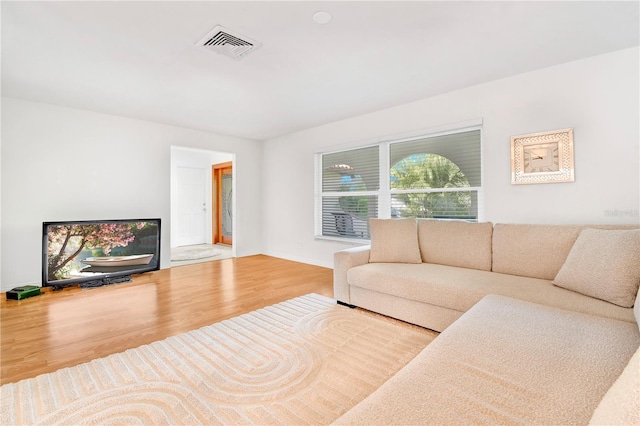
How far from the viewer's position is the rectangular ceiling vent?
2183 millimetres

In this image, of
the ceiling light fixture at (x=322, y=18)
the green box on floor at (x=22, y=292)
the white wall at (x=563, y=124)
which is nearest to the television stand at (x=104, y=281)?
the green box on floor at (x=22, y=292)

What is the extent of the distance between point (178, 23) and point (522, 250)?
3195 millimetres

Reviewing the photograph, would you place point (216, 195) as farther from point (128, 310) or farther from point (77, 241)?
point (128, 310)

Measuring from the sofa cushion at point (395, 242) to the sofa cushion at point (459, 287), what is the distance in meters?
0.12

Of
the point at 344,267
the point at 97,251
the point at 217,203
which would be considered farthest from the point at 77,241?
the point at 217,203

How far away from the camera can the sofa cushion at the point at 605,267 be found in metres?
1.70

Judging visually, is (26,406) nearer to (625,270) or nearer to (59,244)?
(59,244)

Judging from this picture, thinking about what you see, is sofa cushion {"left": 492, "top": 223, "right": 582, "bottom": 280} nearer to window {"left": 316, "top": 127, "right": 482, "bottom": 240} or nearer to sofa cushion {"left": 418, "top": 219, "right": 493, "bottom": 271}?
sofa cushion {"left": 418, "top": 219, "right": 493, "bottom": 271}

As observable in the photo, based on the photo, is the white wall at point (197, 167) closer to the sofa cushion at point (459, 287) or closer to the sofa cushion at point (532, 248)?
the sofa cushion at point (459, 287)

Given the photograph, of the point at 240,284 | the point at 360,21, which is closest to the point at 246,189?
the point at 240,284

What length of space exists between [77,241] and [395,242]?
386 cm

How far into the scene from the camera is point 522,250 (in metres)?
2.40

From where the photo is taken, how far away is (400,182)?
3.93m

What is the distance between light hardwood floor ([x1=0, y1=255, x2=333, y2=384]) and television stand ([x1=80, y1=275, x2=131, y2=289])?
126mm
